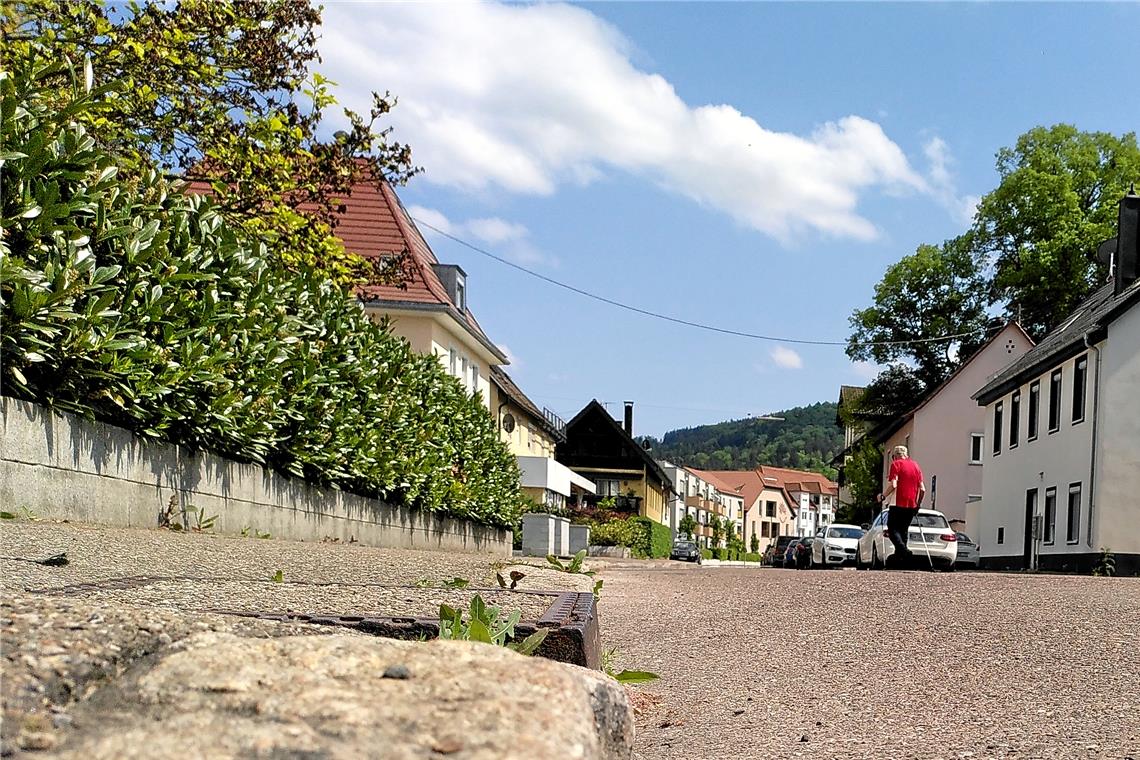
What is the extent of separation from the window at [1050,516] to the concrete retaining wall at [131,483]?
926 inches

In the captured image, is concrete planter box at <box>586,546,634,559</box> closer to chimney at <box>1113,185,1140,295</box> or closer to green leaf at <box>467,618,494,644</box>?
chimney at <box>1113,185,1140,295</box>

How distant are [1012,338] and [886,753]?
4651 cm

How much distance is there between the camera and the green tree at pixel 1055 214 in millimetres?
48188

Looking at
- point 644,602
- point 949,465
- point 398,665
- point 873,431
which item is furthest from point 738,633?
point 873,431

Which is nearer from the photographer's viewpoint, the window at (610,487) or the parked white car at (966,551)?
the parked white car at (966,551)

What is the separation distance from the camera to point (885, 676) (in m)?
5.89

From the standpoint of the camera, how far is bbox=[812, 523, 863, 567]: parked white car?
37312mm

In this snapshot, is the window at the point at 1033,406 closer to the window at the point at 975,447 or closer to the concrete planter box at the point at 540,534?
the concrete planter box at the point at 540,534

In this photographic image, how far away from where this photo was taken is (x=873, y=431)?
216ft

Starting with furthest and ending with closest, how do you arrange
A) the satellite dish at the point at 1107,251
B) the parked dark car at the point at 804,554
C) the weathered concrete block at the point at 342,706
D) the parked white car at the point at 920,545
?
the parked dark car at the point at 804,554 → the satellite dish at the point at 1107,251 → the parked white car at the point at 920,545 → the weathered concrete block at the point at 342,706

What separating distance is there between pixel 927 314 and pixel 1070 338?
2468 centimetres

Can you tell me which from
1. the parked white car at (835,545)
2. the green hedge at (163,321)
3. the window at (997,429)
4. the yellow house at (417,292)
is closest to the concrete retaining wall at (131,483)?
the green hedge at (163,321)

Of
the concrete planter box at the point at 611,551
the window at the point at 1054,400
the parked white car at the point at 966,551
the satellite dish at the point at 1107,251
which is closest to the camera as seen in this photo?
the window at the point at 1054,400

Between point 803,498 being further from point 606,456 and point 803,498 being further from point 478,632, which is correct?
point 478,632
